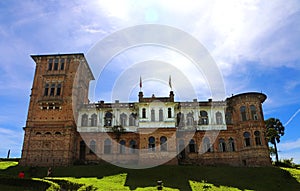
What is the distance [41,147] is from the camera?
3919 centimetres

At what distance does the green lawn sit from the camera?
84.0 feet

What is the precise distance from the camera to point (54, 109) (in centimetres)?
4159

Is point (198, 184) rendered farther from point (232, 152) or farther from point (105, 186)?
point (232, 152)

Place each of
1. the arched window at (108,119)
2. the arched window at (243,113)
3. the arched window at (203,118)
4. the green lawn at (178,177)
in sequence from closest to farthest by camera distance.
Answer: the green lawn at (178,177)
the arched window at (243,113)
the arched window at (203,118)
the arched window at (108,119)

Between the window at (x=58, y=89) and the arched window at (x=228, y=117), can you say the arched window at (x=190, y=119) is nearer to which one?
the arched window at (x=228, y=117)

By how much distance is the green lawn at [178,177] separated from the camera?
84.0 ft

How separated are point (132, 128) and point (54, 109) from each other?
44.1 feet

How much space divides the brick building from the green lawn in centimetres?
465

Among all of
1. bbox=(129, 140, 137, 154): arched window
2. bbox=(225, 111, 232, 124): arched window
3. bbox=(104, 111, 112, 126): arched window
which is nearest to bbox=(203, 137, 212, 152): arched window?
bbox=(225, 111, 232, 124): arched window

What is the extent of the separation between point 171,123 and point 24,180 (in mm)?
22413

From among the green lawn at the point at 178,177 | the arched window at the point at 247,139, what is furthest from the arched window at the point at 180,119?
the green lawn at the point at 178,177

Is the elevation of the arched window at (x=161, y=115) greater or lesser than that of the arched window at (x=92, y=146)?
greater

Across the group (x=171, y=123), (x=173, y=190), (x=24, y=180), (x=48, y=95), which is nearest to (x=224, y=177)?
(x=173, y=190)

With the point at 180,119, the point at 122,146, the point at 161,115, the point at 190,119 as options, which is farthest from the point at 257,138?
the point at 122,146
